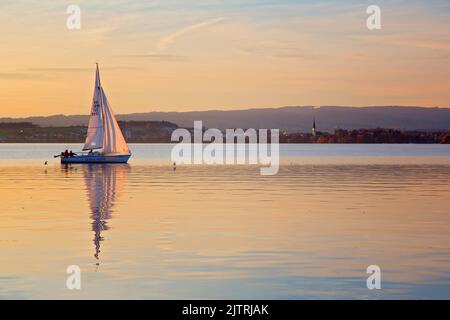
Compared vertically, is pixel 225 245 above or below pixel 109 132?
below

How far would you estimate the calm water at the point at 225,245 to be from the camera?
20.3 meters

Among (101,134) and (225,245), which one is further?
(101,134)

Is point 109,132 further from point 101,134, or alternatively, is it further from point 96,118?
point 96,118

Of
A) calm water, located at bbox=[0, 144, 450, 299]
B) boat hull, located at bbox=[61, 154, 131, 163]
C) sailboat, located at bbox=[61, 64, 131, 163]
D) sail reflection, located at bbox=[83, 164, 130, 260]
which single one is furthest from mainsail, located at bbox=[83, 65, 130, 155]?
calm water, located at bbox=[0, 144, 450, 299]

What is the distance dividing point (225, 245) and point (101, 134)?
7945 cm

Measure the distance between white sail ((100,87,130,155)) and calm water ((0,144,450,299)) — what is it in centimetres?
5510

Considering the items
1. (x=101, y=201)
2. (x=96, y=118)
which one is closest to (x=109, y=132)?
(x=96, y=118)

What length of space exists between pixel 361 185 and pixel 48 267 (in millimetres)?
39768

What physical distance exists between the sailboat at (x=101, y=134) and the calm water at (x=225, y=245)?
180 feet

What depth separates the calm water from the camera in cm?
2028

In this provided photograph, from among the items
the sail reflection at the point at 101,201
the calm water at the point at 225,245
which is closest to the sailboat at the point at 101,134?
the sail reflection at the point at 101,201

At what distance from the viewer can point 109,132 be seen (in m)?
105

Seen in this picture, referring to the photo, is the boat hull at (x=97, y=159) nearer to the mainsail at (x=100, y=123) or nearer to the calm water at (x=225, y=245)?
the mainsail at (x=100, y=123)
